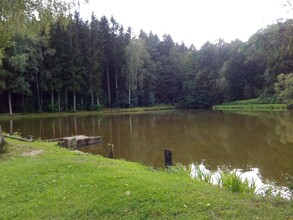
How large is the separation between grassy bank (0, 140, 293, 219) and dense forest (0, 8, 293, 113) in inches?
1168

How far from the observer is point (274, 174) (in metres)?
10.4

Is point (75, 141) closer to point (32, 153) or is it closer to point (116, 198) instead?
point (32, 153)

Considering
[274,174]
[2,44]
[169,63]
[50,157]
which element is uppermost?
[169,63]

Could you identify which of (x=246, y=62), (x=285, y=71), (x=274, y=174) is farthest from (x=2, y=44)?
(x=246, y=62)

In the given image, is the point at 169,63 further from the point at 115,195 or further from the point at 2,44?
the point at 115,195

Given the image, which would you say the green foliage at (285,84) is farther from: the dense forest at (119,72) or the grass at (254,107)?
the grass at (254,107)

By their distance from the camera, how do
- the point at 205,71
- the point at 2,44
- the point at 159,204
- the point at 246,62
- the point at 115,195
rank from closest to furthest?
the point at 159,204 < the point at 115,195 < the point at 2,44 < the point at 246,62 < the point at 205,71

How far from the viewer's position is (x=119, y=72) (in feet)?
178

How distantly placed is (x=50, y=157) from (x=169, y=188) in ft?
19.3

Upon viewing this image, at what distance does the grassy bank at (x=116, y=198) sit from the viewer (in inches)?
194

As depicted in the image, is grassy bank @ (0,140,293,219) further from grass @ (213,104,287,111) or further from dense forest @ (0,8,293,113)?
grass @ (213,104,287,111)

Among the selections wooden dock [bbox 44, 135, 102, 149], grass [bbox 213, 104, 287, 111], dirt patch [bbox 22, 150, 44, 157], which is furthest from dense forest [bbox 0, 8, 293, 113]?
dirt patch [bbox 22, 150, 44, 157]

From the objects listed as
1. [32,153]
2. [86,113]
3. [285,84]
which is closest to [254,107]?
[86,113]

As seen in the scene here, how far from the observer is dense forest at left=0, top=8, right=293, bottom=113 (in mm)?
43531
